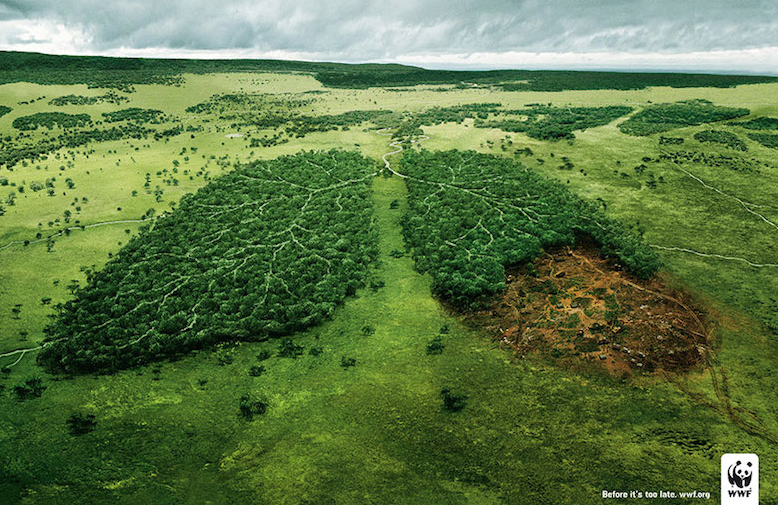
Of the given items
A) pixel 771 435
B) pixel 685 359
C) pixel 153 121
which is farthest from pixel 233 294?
pixel 153 121

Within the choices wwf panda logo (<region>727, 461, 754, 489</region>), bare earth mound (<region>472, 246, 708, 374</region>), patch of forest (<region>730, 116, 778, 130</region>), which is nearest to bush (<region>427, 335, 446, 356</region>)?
bare earth mound (<region>472, 246, 708, 374</region>)

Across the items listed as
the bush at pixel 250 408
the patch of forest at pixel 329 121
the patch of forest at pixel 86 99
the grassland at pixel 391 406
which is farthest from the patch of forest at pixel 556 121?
the patch of forest at pixel 86 99

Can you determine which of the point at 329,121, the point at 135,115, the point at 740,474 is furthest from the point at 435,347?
the point at 135,115

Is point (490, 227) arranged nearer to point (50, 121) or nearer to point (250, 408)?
point (250, 408)

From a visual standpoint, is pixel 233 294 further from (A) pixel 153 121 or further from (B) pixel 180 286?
(A) pixel 153 121

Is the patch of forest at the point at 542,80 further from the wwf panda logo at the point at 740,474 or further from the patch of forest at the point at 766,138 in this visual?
the wwf panda logo at the point at 740,474

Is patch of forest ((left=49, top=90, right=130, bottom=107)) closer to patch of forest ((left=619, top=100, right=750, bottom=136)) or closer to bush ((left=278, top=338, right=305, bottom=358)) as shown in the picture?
bush ((left=278, top=338, right=305, bottom=358))

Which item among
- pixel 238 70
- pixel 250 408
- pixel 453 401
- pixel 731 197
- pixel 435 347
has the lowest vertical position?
pixel 453 401
